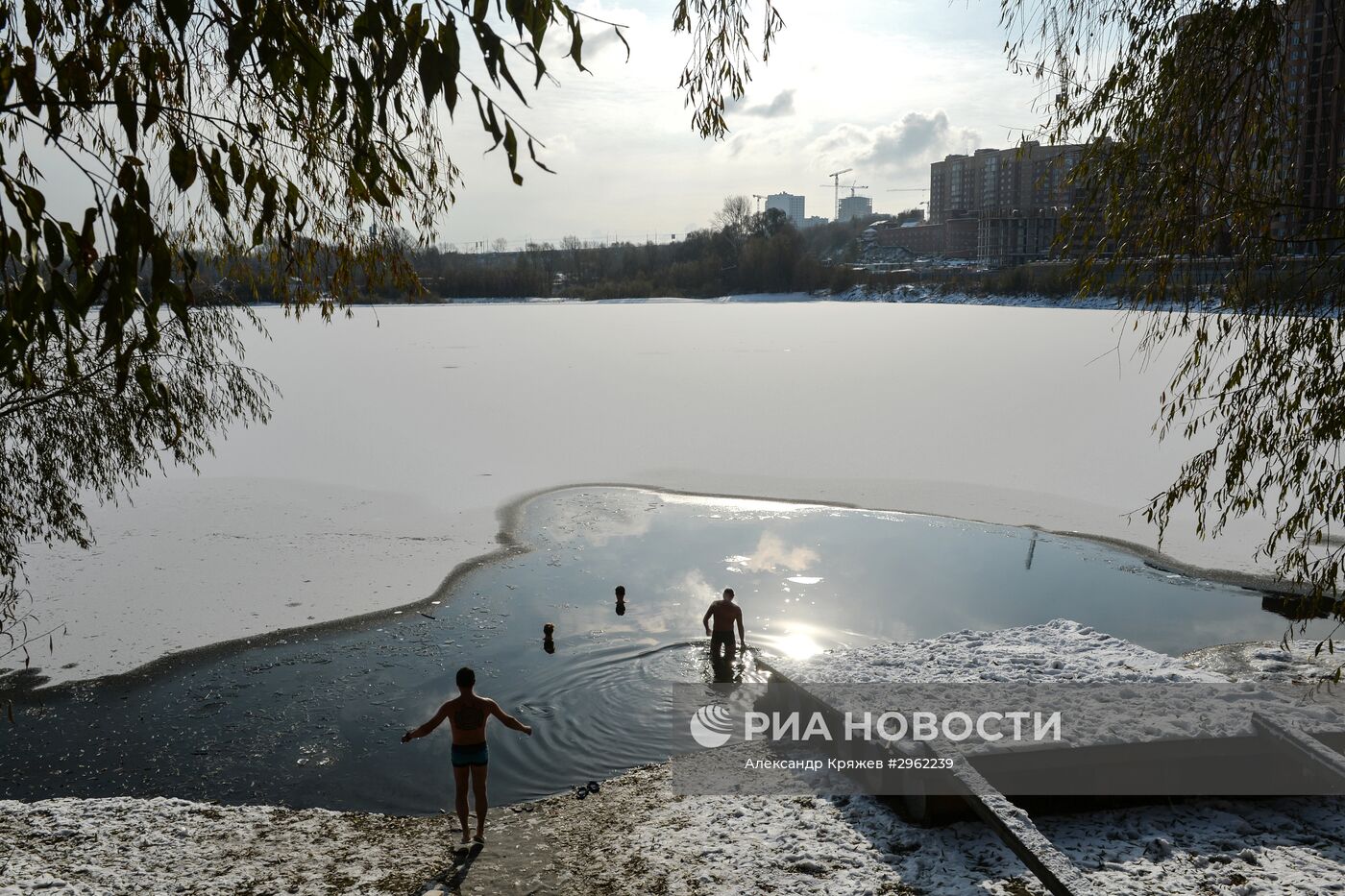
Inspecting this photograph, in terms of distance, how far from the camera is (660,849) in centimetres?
493

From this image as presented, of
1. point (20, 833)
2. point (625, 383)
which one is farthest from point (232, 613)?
point (625, 383)

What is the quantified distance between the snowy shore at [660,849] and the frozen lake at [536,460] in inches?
112

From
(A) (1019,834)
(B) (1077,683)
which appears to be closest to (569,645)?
(B) (1077,683)

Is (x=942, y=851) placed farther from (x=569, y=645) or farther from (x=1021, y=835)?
(x=569, y=645)

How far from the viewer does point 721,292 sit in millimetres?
87188

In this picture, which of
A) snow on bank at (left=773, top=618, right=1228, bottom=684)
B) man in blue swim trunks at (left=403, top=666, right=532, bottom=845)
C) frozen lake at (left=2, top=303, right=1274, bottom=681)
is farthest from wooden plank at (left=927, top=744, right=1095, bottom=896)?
frozen lake at (left=2, top=303, right=1274, bottom=681)

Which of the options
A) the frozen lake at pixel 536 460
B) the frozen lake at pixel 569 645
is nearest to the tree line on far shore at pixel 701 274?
the frozen lake at pixel 536 460

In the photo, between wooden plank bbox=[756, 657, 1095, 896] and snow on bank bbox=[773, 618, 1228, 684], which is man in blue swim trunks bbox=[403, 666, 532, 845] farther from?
snow on bank bbox=[773, 618, 1228, 684]

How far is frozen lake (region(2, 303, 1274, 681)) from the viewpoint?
10.2 meters

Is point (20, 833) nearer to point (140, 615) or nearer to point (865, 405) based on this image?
point (140, 615)

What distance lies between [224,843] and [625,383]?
2301cm

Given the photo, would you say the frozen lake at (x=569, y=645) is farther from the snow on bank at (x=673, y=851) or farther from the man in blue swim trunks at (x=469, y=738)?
the man in blue swim trunks at (x=469, y=738)

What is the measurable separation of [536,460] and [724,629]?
9949 mm

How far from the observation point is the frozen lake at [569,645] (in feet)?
21.2
